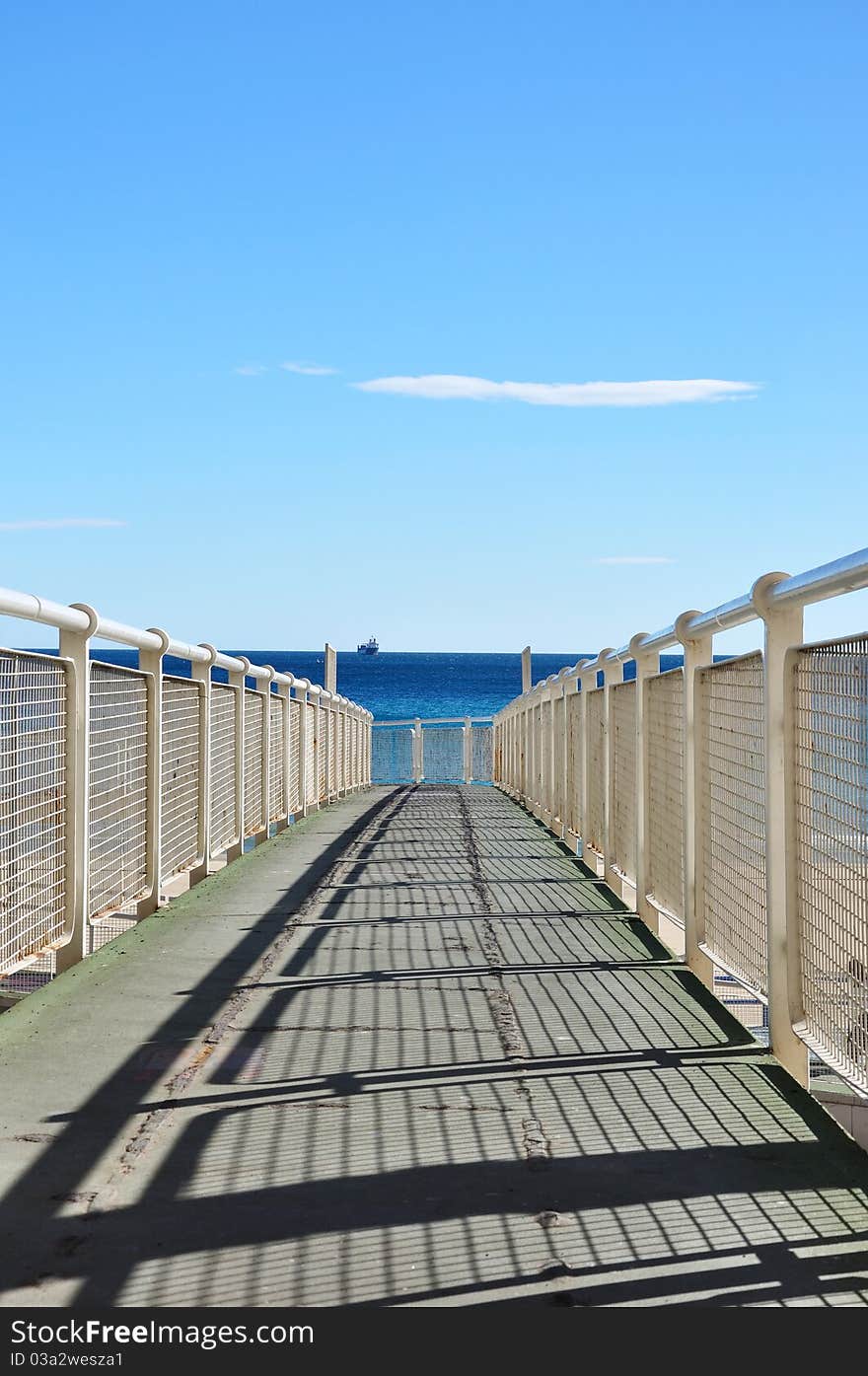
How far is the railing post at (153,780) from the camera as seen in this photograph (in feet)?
23.3

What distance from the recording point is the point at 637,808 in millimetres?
7039

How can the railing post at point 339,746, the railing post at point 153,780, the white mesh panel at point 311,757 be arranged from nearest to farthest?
the railing post at point 153,780 < the white mesh panel at point 311,757 < the railing post at point 339,746

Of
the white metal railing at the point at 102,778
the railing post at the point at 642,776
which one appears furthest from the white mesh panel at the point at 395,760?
the railing post at the point at 642,776

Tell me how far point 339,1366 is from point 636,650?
499cm

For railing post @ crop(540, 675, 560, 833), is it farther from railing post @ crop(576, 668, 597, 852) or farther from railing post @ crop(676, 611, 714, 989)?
railing post @ crop(676, 611, 714, 989)

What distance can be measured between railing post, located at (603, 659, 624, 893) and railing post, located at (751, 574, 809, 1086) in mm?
3955

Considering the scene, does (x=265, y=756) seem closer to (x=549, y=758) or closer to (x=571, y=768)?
(x=571, y=768)

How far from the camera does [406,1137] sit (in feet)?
11.3

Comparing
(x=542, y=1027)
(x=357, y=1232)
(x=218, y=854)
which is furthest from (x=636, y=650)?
(x=357, y=1232)

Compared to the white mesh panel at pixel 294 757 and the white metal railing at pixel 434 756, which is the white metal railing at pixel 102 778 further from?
the white metal railing at pixel 434 756

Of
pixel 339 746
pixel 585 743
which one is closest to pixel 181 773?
pixel 585 743

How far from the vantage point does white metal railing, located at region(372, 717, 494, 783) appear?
32.2 m

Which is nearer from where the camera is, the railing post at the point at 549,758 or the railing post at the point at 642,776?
the railing post at the point at 642,776

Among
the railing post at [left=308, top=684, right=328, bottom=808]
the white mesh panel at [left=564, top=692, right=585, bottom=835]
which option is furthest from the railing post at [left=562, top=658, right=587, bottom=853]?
the railing post at [left=308, top=684, right=328, bottom=808]
